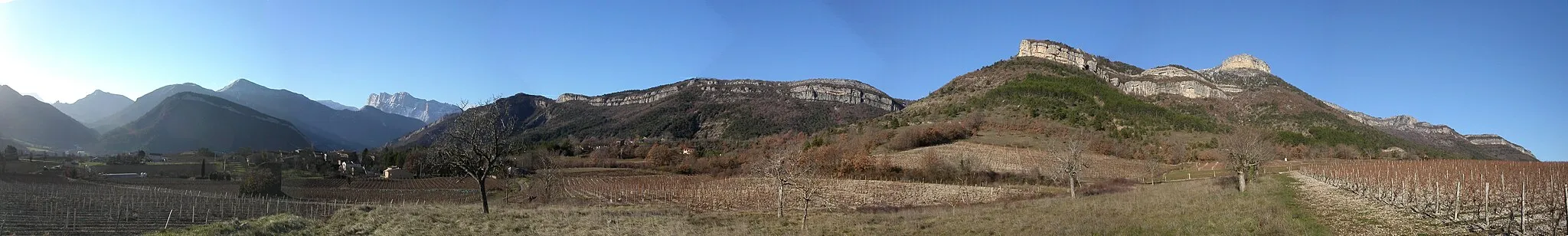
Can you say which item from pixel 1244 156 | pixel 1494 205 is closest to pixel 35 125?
pixel 1244 156

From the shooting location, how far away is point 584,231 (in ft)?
71.4

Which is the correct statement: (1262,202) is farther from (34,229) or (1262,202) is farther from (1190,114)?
(1190,114)

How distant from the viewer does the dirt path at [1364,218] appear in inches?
563

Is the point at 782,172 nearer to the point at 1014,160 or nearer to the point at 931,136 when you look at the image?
the point at 1014,160

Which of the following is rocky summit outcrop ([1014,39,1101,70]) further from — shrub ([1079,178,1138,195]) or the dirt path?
the dirt path

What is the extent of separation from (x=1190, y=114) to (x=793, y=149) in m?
85.6

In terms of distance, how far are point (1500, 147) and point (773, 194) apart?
538 feet

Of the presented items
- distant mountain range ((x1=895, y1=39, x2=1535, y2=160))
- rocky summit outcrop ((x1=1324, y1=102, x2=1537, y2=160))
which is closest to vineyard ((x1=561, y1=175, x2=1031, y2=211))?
distant mountain range ((x1=895, y1=39, x2=1535, y2=160))

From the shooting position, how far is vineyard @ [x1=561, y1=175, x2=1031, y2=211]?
40.8m

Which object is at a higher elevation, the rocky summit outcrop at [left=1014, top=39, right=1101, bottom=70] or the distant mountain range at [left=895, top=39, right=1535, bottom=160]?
the rocky summit outcrop at [left=1014, top=39, right=1101, bottom=70]

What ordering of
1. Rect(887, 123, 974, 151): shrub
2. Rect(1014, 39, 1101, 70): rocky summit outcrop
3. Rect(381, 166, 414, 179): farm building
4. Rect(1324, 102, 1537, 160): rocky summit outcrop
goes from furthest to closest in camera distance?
1. Rect(1014, 39, 1101, 70): rocky summit outcrop
2. Rect(1324, 102, 1537, 160): rocky summit outcrop
3. Rect(381, 166, 414, 179): farm building
4. Rect(887, 123, 974, 151): shrub

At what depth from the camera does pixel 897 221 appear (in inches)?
1010

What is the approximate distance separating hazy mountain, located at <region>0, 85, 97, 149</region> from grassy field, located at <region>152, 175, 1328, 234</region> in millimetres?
212362

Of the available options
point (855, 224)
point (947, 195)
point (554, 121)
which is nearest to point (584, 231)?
point (855, 224)
